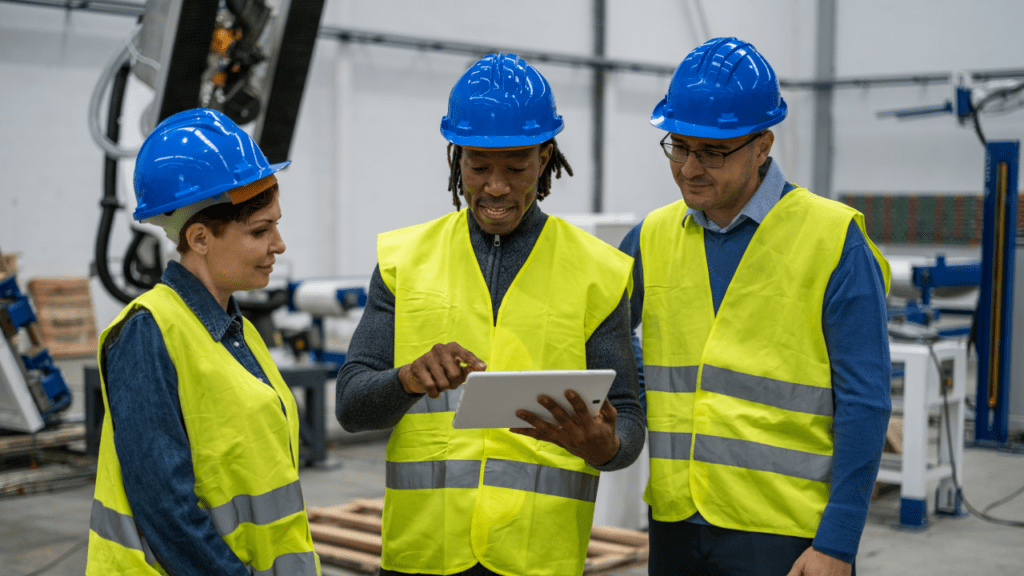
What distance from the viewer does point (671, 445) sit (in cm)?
201

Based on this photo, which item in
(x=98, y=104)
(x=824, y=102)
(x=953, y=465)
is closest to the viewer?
(x=98, y=104)

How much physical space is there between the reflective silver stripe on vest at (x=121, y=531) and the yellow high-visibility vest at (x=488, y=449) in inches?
19.7

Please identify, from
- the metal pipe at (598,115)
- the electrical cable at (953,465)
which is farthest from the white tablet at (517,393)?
the metal pipe at (598,115)

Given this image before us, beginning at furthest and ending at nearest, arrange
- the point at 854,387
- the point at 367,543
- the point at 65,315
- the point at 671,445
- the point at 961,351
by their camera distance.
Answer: the point at 65,315 < the point at 961,351 < the point at 367,543 < the point at 671,445 < the point at 854,387

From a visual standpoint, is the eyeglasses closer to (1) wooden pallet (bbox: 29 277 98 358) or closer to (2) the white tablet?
(2) the white tablet

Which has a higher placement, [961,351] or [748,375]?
[748,375]

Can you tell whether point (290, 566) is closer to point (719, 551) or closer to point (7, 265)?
point (719, 551)

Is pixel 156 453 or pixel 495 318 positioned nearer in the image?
pixel 156 453

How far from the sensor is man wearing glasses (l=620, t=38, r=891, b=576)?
179cm

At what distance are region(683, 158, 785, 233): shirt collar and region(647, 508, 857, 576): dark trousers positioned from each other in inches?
24.6

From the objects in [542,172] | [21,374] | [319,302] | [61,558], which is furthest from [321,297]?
[542,172]

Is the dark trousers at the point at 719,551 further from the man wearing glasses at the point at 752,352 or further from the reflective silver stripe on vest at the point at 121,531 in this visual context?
the reflective silver stripe on vest at the point at 121,531

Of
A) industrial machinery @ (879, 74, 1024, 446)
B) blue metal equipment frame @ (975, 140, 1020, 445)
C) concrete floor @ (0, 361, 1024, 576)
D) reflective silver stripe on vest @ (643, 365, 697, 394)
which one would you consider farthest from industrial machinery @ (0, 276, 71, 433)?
blue metal equipment frame @ (975, 140, 1020, 445)

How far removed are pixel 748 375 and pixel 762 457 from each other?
165mm
